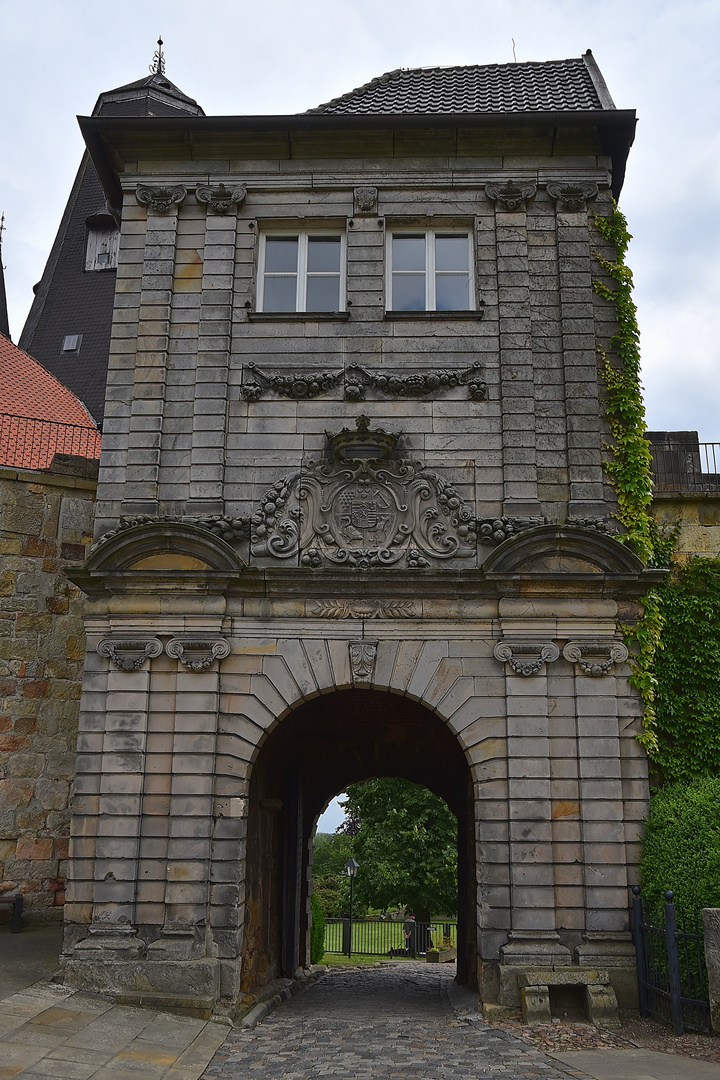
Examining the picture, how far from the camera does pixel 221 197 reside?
11695 mm

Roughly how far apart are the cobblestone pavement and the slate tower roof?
16.0 metres

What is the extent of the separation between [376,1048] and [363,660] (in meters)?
3.63

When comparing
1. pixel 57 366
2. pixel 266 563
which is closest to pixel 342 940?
pixel 57 366

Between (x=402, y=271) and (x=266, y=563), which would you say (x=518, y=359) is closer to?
(x=402, y=271)

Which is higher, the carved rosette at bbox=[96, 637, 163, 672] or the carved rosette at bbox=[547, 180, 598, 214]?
the carved rosette at bbox=[547, 180, 598, 214]

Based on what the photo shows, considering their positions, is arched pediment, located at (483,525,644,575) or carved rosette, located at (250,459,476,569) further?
carved rosette, located at (250,459,476,569)

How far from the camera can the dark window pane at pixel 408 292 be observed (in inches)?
453

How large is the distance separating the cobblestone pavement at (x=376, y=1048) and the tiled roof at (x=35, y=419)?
875 cm

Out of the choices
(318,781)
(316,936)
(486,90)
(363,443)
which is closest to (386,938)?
(316,936)

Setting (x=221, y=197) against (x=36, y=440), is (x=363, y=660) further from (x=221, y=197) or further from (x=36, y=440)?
(x=36, y=440)

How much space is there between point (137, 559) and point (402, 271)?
4778 mm

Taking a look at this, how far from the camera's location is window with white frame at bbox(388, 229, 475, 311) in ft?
37.8

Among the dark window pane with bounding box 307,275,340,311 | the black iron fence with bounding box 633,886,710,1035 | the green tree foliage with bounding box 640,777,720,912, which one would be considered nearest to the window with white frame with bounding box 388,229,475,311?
the dark window pane with bounding box 307,275,340,311

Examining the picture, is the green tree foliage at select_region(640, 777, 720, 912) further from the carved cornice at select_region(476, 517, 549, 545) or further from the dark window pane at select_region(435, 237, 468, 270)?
the dark window pane at select_region(435, 237, 468, 270)
